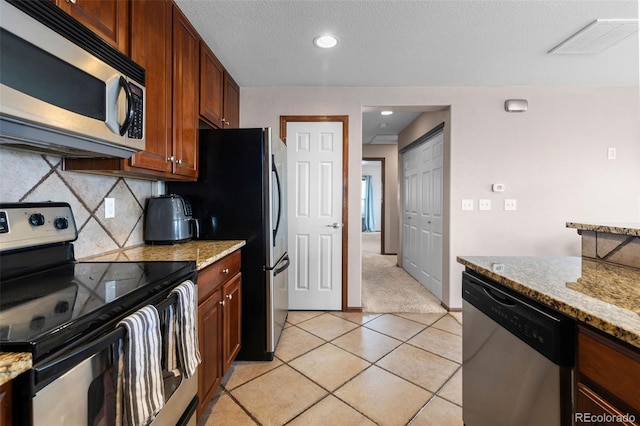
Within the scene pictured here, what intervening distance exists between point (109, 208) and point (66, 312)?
1.06 metres

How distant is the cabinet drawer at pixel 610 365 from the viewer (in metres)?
0.63

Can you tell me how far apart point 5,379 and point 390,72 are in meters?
2.99

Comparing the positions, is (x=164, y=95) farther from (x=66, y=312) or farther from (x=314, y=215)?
(x=314, y=215)

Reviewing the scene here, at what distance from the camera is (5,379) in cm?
53

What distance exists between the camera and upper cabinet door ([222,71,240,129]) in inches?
103

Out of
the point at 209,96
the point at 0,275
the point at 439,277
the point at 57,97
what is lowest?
the point at 439,277

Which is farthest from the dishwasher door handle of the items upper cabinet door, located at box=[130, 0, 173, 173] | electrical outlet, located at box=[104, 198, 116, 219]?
electrical outlet, located at box=[104, 198, 116, 219]

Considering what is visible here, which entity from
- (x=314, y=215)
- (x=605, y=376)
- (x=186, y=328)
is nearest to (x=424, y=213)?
(x=314, y=215)

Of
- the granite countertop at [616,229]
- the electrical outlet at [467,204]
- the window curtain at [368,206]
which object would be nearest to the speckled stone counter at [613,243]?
the granite countertop at [616,229]

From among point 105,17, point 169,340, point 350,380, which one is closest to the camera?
point 169,340

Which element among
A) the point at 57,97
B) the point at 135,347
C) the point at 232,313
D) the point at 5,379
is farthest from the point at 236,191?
the point at 5,379

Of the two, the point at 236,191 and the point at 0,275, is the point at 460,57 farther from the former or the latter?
the point at 0,275

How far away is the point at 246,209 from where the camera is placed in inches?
80.3

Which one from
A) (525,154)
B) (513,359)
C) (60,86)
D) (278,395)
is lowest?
(278,395)
